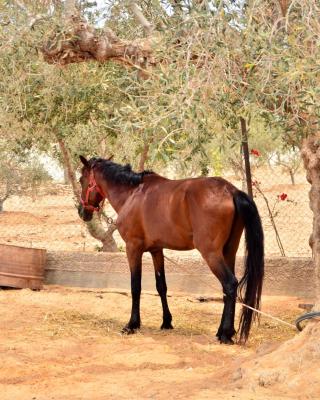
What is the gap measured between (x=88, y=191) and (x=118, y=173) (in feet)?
1.78

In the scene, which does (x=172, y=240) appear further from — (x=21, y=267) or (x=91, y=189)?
(x=21, y=267)

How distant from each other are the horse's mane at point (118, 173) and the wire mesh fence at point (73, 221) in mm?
4307

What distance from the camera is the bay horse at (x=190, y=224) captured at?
7168 millimetres

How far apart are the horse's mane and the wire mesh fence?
431 cm

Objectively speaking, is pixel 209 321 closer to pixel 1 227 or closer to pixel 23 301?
pixel 23 301

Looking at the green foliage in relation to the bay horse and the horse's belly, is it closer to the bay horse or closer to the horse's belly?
the bay horse

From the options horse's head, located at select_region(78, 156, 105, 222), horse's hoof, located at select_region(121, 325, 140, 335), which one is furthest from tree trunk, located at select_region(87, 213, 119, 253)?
horse's hoof, located at select_region(121, 325, 140, 335)

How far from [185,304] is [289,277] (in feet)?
4.66

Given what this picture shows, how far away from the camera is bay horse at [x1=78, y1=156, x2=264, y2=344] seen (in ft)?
23.5

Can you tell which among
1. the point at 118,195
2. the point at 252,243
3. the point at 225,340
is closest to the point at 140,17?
the point at 118,195

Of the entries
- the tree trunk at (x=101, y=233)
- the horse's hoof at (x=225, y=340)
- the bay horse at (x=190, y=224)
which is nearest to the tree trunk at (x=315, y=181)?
the bay horse at (x=190, y=224)

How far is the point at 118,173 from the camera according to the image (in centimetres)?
852

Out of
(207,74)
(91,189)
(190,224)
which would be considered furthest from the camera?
(91,189)

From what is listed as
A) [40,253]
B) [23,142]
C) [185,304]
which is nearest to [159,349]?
[185,304]
